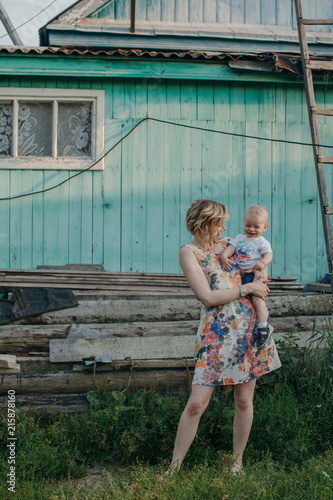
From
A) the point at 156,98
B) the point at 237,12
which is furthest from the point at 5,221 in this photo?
the point at 237,12

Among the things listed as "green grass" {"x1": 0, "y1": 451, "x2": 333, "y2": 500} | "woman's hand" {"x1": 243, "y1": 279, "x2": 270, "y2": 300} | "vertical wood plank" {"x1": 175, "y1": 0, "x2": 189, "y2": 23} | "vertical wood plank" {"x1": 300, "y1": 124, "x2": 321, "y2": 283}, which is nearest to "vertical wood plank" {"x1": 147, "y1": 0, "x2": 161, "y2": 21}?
"vertical wood plank" {"x1": 175, "y1": 0, "x2": 189, "y2": 23}

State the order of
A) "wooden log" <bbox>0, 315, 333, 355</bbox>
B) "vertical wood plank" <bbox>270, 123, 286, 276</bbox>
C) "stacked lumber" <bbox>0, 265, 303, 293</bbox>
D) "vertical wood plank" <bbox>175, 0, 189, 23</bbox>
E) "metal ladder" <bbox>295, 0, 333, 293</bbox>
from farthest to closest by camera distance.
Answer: "vertical wood plank" <bbox>175, 0, 189, 23</bbox> → "vertical wood plank" <bbox>270, 123, 286, 276</bbox> → "stacked lumber" <bbox>0, 265, 303, 293</bbox> → "metal ladder" <bbox>295, 0, 333, 293</bbox> → "wooden log" <bbox>0, 315, 333, 355</bbox>

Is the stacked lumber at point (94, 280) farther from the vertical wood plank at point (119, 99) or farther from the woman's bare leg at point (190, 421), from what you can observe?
the woman's bare leg at point (190, 421)

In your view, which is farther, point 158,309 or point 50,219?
point 50,219

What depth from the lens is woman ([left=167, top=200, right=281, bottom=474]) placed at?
3.23 meters

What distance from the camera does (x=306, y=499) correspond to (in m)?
2.89

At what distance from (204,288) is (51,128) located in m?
5.14

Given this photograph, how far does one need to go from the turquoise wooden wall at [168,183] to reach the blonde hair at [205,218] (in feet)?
13.1

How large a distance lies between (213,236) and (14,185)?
475 centimetres

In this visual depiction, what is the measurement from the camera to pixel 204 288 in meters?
3.29

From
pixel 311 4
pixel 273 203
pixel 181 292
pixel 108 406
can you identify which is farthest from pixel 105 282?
pixel 311 4

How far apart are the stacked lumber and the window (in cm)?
166

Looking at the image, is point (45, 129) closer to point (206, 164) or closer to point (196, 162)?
point (196, 162)

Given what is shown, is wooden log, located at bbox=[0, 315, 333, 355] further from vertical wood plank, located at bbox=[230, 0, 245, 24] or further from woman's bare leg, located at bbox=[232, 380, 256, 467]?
vertical wood plank, located at bbox=[230, 0, 245, 24]
